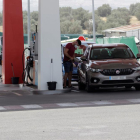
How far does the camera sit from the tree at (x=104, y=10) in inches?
6521

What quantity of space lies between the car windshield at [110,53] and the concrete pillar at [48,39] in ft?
4.98

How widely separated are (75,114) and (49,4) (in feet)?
20.6

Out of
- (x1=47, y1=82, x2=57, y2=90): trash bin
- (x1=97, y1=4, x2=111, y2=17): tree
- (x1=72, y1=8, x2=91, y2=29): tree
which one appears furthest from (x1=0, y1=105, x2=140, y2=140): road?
(x1=97, y1=4, x2=111, y2=17): tree

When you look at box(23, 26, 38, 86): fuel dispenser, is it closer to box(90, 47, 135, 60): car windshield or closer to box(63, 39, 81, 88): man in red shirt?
box(63, 39, 81, 88): man in red shirt

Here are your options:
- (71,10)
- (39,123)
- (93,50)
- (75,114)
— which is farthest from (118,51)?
(71,10)

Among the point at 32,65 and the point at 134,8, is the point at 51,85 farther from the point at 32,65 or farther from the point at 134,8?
the point at 134,8

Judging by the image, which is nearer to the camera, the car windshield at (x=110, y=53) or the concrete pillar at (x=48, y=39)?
the concrete pillar at (x=48, y=39)

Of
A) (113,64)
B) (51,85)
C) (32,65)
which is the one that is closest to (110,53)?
(113,64)

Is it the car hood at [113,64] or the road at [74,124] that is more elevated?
the car hood at [113,64]

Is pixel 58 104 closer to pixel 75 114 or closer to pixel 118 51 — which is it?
pixel 75 114

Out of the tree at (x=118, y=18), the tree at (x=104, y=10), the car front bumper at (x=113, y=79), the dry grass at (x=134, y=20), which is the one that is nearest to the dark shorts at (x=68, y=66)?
the car front bumper at (x=113, y=79)

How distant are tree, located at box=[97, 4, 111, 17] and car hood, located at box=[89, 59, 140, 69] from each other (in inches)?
5848

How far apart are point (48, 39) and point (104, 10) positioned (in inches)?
5958

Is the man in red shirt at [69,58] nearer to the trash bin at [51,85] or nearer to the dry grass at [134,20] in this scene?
the trash bin at [51,85]
